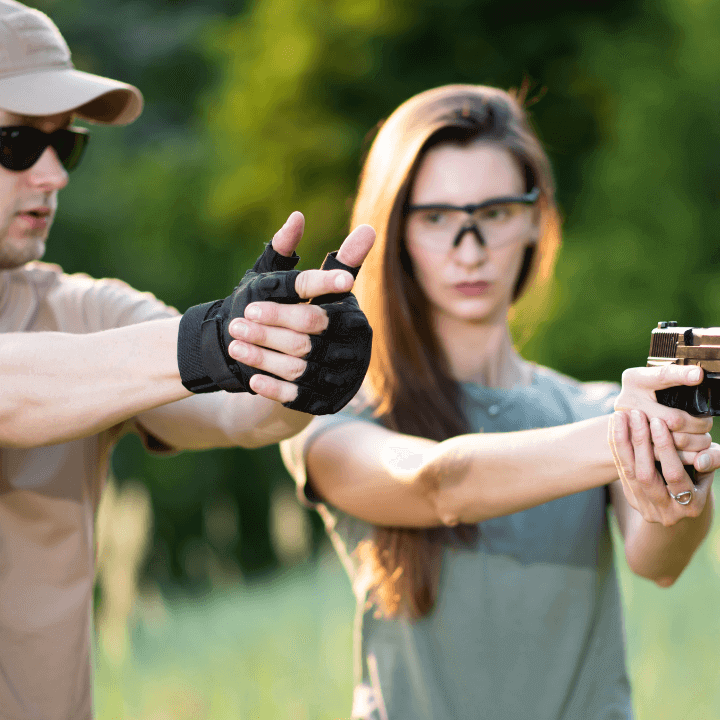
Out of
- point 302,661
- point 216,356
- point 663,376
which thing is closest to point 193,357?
point 216,356

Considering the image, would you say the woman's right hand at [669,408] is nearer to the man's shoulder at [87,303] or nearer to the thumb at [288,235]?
the thumb at [288,235]

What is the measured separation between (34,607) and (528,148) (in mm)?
1546

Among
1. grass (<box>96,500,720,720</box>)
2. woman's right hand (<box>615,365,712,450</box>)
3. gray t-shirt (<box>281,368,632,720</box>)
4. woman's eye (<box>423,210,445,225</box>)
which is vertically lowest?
grass (<box>96,500,720,720</box>)

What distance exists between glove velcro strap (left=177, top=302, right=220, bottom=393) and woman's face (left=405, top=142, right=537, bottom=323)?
82 centimetres

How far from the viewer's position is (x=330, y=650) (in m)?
4.46

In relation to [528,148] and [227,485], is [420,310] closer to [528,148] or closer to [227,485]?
[528,148]

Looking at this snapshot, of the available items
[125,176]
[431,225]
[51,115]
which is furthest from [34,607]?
[125,176]

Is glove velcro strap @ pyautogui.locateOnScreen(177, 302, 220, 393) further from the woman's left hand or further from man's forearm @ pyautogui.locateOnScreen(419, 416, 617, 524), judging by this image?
the woman's left hand

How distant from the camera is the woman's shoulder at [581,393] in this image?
213 centimetres

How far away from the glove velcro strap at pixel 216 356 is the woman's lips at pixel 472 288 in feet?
2.83

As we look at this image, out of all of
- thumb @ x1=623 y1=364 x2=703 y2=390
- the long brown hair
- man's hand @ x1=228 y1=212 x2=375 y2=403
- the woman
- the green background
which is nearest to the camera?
man's hand @ x1=228 y1=212 x2=375 y2=403

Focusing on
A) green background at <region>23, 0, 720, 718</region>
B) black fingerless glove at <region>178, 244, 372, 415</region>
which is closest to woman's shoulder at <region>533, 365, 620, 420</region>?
black fingerless glove at <region>178, 244, 372, 415</region>

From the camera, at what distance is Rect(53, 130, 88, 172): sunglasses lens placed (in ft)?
5.80

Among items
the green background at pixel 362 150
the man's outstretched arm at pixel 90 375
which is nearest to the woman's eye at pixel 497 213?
the man's outstretched arm at pixel 90 375
